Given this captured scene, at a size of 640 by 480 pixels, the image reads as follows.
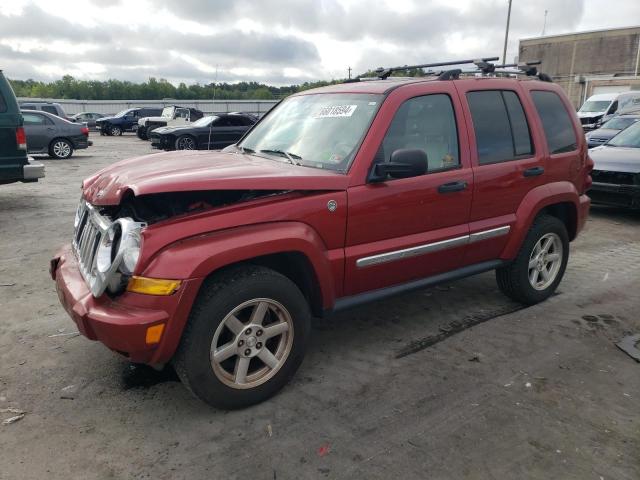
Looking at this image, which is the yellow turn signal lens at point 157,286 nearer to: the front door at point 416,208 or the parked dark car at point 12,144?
the front door at point 416,208

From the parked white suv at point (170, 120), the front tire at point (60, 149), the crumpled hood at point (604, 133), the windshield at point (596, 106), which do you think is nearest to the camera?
the crumpled hood at point (604, 133)

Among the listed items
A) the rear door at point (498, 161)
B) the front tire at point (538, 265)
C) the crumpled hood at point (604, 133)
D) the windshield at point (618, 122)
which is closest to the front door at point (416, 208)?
the rear door at point (498, 161)

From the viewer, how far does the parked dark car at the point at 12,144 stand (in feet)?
25.2

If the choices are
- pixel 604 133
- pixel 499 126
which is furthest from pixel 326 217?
pixel 604 133

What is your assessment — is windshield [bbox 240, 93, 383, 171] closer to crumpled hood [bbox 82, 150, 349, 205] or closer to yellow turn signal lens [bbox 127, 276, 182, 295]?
crumpled hood [bbox 82, 150, 349, 205]

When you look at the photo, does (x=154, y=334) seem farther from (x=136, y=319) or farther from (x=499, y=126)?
(x=499, y=126)

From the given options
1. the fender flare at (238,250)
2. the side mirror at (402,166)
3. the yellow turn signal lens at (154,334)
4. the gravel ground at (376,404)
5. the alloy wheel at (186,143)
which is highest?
the side mirror at (402,166)

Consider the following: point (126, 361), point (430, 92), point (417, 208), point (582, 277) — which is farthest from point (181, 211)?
point (582, 277)

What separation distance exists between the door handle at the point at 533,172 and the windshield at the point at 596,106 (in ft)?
69.0

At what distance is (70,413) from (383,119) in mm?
2650

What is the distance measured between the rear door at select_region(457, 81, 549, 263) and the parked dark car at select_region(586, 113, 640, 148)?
29.2ft

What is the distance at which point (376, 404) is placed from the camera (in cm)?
305

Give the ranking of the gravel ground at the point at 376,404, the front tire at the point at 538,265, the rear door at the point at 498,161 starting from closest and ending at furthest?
the gravel ground at the point at 376,404 → the rear door at the point at 498,161 → the front tire at the point at 538,265

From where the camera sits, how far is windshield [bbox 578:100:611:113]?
72.1 feet
